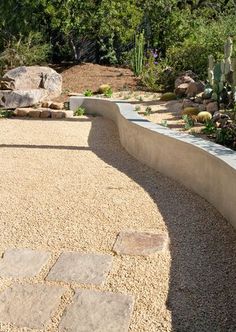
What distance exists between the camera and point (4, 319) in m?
2.18

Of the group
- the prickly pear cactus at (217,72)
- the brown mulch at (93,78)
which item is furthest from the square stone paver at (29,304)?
the brown mulch at (93,78)

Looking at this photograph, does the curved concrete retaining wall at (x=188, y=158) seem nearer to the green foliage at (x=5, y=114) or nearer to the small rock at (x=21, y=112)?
the small rock at (x=21, y=112)

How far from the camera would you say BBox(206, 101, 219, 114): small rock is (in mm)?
6102

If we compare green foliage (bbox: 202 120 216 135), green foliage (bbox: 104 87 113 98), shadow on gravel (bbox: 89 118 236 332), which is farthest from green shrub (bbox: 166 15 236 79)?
shadow on gravel (bbox: 89 118 236 332)

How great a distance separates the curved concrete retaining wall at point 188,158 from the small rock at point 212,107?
116 cm

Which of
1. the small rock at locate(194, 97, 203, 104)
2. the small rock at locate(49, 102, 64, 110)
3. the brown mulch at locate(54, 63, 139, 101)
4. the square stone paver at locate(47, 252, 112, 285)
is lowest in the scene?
the square stone paver at locate(47, 252, 112, 285)

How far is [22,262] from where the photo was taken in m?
2.74

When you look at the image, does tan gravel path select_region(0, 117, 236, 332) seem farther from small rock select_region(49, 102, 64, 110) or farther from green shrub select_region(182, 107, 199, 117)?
small rock select_region(49, 102, 64, 110)

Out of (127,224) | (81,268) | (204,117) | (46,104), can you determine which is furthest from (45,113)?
(81,268)

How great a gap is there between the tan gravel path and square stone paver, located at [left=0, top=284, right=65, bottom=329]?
57 millimetres

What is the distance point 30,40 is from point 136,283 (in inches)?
338

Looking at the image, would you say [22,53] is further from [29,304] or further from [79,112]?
[29,304]

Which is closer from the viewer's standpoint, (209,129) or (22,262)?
(22,262)

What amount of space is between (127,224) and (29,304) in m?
1.18
